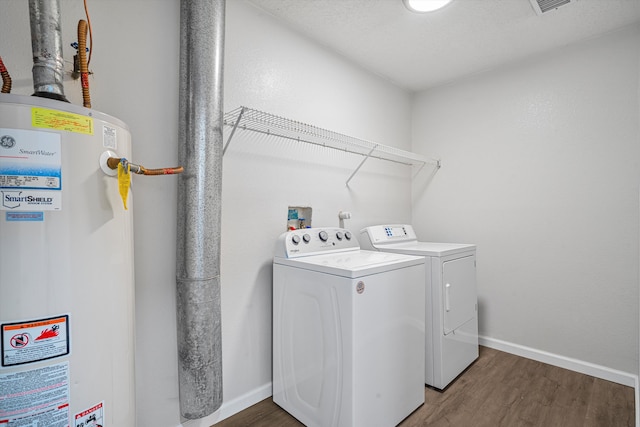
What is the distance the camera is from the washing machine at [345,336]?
4.65 ft

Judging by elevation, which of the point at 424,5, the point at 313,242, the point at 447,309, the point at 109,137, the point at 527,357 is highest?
the point at 424,5

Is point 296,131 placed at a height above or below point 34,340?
above

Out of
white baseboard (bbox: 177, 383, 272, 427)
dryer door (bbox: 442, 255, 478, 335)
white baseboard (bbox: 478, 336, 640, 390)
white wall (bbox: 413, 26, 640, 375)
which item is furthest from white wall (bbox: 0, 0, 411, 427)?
white baseboard (bbox: 478, 336, 640, 390)

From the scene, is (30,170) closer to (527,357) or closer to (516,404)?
(516,404)

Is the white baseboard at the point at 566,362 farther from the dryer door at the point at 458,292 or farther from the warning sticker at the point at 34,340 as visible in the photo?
the warning sticker at the point at 34,340

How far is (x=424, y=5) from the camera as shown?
178 centimetres

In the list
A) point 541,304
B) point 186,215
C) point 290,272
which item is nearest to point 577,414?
point 541,304

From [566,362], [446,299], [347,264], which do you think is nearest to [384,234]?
[446,299]

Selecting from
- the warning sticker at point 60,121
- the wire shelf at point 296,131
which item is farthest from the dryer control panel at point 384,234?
the warning sticker at point 60,121

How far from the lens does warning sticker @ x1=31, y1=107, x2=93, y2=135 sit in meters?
0.82

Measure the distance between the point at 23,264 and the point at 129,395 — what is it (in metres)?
0.59

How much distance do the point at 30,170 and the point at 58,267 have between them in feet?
0.90

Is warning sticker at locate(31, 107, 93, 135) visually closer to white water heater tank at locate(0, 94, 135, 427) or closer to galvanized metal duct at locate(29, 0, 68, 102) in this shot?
white water heater tank at locate(0, 94, 135, 427)

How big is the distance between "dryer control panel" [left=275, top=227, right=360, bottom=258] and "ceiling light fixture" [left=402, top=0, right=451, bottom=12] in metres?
1.46
